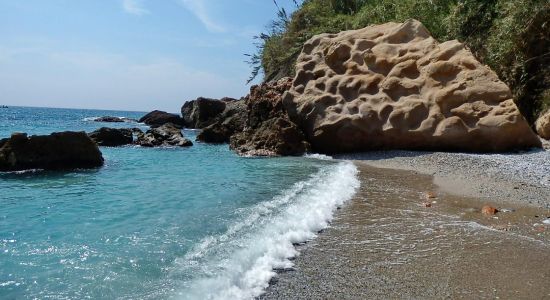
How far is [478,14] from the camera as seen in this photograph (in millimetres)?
16625

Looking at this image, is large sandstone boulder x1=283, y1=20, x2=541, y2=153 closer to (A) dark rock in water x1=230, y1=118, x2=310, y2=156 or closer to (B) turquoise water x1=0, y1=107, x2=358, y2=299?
(A) dark rock in water x1=230, y1=118, x2=310, y2=156

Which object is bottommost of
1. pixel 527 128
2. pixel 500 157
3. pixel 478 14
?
pixel 500 157

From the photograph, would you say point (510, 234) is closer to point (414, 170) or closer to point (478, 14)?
point (414, 170)

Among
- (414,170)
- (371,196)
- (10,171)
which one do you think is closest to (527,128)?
(414,170)

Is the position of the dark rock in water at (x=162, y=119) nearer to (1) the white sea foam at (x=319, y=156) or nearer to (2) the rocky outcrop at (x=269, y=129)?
(2) the rocky outcrop at (x=269, y=129)

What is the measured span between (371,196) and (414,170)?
347 centimetres

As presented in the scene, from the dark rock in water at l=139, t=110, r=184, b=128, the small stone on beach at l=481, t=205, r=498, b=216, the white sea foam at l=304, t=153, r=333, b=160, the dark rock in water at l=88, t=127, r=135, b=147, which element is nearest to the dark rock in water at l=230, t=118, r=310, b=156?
the white sea foam at l=304, t=153, r=333, b=160

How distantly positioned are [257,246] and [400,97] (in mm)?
10428

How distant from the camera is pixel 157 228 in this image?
628 cm

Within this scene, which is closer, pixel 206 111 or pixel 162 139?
pixel 162 139

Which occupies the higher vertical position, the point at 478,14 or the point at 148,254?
the point at 478,14

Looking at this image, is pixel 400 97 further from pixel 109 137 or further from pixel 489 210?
pixel 109 137

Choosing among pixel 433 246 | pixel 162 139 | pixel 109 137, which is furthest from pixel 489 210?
pixel 109 137

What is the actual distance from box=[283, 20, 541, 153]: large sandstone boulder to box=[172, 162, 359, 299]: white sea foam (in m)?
5.78
